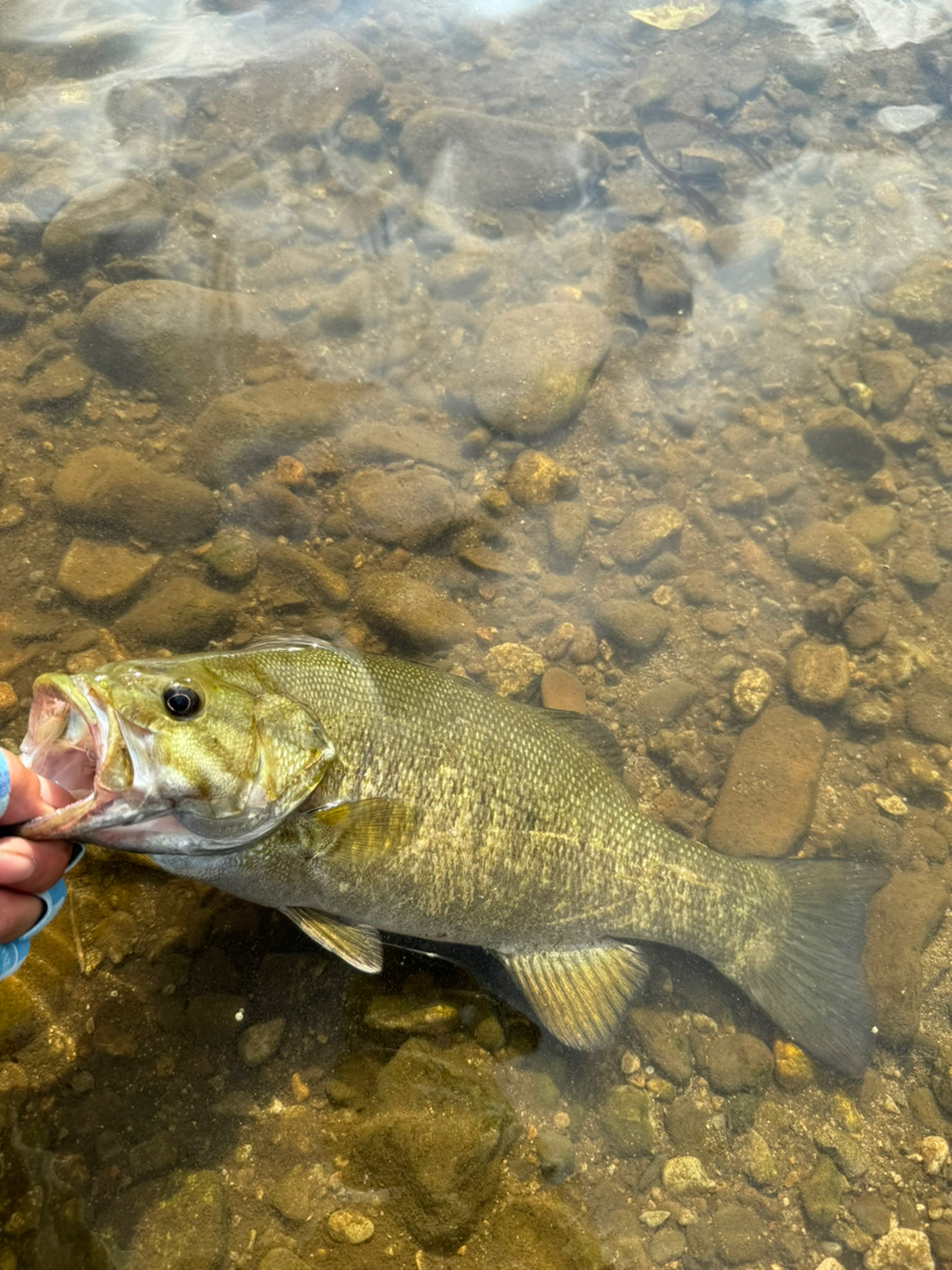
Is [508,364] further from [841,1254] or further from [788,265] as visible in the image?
[841,1254]

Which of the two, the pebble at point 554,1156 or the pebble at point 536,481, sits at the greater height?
the pebble at point 536,481

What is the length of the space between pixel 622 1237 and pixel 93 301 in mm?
5930

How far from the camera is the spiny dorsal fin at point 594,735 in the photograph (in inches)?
→ 144

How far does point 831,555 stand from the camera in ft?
16.3

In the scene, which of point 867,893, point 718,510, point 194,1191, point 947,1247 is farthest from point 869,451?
point 194,1191

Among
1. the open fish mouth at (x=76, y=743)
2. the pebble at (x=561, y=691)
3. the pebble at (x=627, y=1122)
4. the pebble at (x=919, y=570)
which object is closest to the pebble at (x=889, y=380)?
the pebble at (x=919, y=570)

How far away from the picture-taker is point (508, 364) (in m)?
5.27

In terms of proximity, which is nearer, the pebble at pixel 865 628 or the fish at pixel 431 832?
the fish at pixel 431 832

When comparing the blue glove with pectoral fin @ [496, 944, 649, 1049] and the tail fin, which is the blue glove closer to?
pectoral fin @ [496, 944, 649, 1049]

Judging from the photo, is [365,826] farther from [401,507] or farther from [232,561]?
[401,507]

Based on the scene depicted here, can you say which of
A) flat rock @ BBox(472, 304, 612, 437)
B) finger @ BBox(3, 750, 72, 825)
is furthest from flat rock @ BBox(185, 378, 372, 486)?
finger @ BBox(3, 750, 72, 825)

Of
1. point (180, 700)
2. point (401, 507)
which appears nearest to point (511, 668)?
Answer: point (401, 507)

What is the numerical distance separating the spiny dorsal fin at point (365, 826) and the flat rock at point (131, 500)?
2.22m

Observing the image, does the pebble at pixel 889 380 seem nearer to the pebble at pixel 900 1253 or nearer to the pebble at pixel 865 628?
the pebble at pixel 865 628
